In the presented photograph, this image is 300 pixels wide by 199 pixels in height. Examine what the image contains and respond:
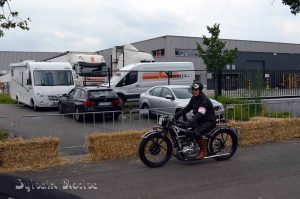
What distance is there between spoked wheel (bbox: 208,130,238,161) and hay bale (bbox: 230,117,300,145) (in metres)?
1.69

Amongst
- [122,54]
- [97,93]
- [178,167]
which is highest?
[122,54]

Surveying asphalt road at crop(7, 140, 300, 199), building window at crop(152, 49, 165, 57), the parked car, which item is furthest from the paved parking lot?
building window at crop(152, 49, 165, 57)

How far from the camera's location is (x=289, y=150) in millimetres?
10633

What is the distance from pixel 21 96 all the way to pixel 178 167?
1941 cm

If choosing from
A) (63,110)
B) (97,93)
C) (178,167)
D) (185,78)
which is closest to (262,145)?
(178,167)

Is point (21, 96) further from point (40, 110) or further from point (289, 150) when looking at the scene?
point (289, 150)

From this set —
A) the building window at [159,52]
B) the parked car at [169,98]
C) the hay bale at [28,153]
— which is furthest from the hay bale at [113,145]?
the building window at [159,52]

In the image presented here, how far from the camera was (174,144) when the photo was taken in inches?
360

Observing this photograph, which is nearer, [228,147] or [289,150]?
[228,147]

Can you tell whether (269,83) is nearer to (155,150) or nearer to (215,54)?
(215,54)

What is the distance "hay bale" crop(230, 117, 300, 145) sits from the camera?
37.8ft

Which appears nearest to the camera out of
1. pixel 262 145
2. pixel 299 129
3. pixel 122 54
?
pixel 262 145

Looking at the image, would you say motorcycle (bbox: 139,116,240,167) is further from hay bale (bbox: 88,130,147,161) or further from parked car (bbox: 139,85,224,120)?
parked car (bbox: 139,85,224,120)

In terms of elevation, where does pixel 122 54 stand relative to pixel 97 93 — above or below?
above
